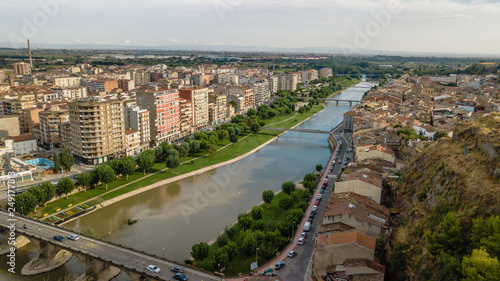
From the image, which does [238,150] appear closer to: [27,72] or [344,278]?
[344,278]

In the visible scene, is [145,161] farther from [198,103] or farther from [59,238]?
[198,103]

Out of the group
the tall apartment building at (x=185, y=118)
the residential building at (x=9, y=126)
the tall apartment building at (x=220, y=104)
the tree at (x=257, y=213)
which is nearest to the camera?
the tree at (x=257, y=213)

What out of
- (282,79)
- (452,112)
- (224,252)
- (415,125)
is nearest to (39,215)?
(224,252)

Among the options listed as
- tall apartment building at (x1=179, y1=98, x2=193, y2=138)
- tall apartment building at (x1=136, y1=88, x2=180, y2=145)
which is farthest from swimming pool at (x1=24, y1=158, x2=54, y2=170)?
tall apartment building at (x1=179, y1=98, x2=193, y2=138)

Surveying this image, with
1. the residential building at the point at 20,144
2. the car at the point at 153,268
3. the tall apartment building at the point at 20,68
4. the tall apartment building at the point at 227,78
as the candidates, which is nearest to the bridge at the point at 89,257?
the car at the point at 153,268

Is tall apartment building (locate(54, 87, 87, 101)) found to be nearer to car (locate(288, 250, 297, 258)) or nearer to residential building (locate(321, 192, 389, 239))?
car (locate(288, 250, 297, 258))

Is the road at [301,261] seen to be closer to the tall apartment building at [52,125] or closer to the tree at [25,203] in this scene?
the tree at [25,203]
